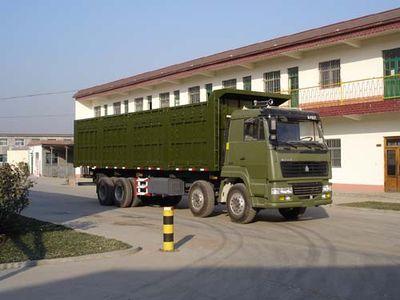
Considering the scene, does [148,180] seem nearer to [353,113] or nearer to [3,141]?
[353,113]

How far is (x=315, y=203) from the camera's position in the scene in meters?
14.4

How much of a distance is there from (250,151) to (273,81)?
60.7 ft

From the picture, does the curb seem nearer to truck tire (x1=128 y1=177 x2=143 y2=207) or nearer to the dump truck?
the dump truck

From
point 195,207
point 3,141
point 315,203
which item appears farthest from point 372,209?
point 3,141

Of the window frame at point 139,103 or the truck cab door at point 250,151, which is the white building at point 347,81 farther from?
the truck cab door at point 250,151

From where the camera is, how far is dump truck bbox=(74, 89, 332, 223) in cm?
1404

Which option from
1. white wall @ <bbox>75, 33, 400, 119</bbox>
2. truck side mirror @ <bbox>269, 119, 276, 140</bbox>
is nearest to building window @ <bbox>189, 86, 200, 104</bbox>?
white wall @ <bbox>75, 33, 400, 119</bbox>

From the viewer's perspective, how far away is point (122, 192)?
20.6 m

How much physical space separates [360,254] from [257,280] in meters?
2.94

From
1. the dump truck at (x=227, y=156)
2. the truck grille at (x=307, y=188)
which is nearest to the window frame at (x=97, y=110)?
the dump truck at (x=227, y=156)

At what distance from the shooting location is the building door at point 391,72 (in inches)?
1001

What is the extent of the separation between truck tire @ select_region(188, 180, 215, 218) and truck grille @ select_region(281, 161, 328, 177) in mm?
2878

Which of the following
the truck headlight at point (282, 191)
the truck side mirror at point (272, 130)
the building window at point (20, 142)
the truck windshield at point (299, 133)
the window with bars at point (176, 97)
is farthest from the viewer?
the building window at point (20, 142)

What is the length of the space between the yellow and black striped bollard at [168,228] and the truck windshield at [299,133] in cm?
466
